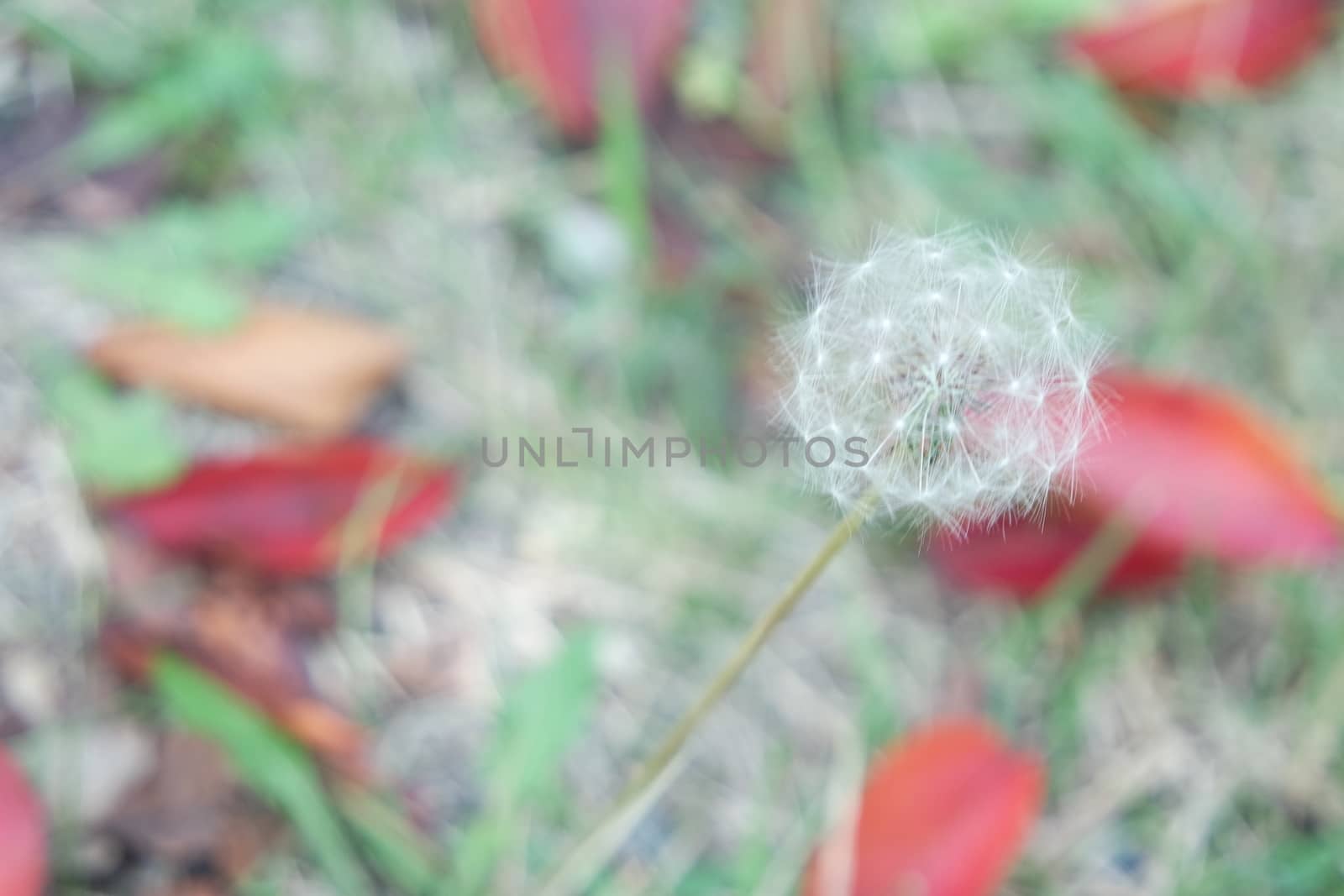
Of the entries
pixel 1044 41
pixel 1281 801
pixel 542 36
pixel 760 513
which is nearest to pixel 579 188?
pixel 542 36

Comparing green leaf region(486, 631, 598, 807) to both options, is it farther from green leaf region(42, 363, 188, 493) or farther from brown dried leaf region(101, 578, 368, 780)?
green leaf region(42, 363, 188, 493)

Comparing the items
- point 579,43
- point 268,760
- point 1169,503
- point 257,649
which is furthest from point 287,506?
point 1169,503

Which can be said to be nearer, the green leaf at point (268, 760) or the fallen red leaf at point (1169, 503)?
the green leaf at point (268, 760)

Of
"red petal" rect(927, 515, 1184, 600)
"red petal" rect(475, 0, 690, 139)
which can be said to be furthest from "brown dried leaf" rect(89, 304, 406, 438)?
"red petal" rect(927, 515, 1184, 600)

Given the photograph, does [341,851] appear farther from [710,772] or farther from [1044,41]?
[1044,41]

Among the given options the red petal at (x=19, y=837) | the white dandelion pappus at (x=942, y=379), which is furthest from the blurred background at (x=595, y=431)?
the white dandelion pappus at (x=942, y=379)

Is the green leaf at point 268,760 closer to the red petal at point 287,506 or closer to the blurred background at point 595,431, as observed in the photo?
the blurred background at point 595,431

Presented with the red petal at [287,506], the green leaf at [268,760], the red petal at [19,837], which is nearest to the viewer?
the red petal at [19,837]
